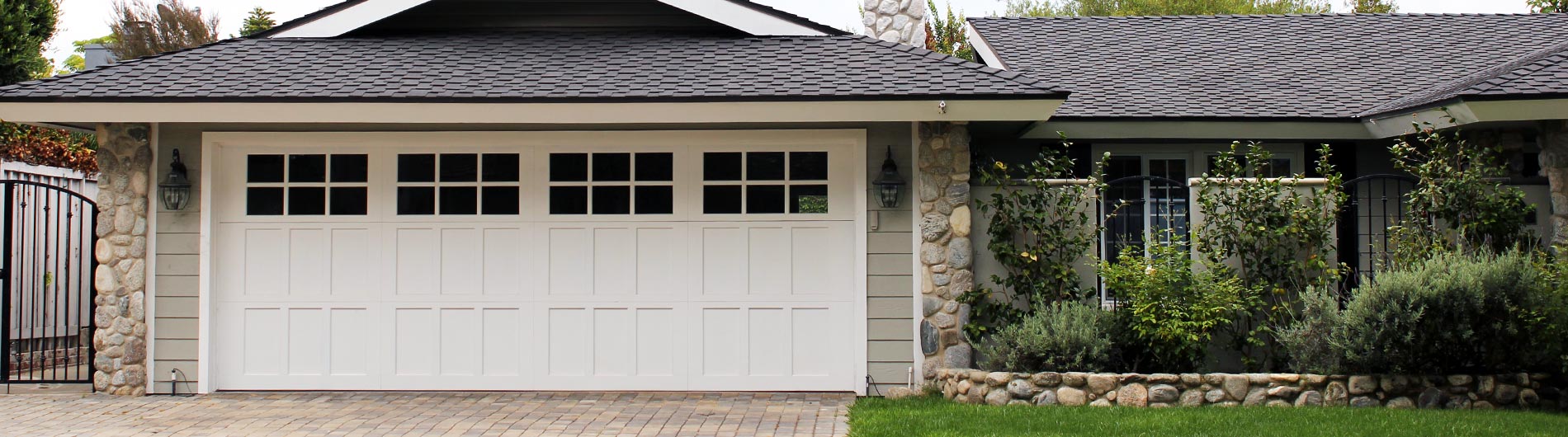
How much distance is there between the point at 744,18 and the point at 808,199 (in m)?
1.71

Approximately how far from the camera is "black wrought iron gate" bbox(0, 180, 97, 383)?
920 centimetres

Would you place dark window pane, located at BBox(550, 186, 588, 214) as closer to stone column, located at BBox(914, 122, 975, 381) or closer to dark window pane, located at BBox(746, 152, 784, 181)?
dark window pane, located at BBox(746, 152, 784, 181)

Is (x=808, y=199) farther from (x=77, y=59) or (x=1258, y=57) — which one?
(x=77, y=59)

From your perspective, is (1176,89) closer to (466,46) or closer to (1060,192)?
(1060,192)

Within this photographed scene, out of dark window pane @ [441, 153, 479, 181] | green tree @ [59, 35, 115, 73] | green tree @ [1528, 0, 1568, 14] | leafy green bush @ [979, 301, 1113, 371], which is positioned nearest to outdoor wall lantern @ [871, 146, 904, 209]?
leafy green bush @ [979, 301, 1113, 371]

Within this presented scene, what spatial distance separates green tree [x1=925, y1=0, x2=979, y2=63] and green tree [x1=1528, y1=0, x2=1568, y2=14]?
379 inches

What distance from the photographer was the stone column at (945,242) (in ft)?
26.5

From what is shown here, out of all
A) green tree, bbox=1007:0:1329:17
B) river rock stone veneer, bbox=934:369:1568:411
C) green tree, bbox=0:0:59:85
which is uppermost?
green tree, bbox=1007:0:1329:17

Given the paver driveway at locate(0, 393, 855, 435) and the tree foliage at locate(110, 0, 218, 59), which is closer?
the paver driveway at locate(0, 393, 855, 435)

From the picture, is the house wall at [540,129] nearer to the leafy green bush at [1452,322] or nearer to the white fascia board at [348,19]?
the white fascia board at [348,19]

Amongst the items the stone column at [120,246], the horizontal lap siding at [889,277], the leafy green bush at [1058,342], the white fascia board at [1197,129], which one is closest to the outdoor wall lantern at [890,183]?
the horizontal lap siding at [889,277]

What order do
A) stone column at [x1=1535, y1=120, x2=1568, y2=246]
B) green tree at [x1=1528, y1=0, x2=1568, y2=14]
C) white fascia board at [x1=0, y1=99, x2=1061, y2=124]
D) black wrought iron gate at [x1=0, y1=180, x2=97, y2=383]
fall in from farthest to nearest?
green tree at [x1=1528, y1=0, x2=1568, y2=14] → black wrought iron gate at [x1=0, y1=180, x2=97, y2=383] → stone column at [x1=1535, y1=120, x2=1568, y2=246] → white fascia board at [x1=0, y1=99, x2=1061, y2=124]

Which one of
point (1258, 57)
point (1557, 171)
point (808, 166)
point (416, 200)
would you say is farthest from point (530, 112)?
point (1258, 57)

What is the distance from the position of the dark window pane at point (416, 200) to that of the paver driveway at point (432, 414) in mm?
1246
